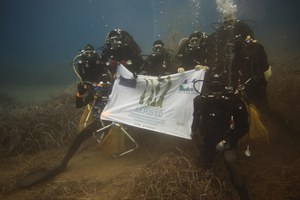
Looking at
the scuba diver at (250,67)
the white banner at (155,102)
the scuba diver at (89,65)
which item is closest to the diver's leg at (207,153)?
the white banner at (155,102)

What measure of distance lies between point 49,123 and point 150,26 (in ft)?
533

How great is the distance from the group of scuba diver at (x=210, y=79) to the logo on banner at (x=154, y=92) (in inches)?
18.9

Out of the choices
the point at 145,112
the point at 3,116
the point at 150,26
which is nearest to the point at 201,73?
the point at 145,112

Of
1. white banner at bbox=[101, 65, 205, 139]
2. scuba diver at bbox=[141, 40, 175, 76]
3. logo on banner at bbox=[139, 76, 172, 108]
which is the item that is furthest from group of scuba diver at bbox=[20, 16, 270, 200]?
logo on banner at bbox=[139, 76, 172, 108]

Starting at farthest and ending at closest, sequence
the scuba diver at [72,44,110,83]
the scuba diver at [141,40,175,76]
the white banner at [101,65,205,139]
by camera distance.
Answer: the scuba diver at [141,40,175,76] → the scuba diver at [72,44,110,83] → the white banner at [101,65,205,139]

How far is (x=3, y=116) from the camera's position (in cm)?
995

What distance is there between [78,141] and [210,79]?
3805 millimetres

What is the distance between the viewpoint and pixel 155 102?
7.03 meters

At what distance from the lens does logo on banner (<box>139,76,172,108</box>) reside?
7039 mm

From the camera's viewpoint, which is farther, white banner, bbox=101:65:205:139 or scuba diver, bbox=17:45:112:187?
scuba diver, bbox=17:45:112:187

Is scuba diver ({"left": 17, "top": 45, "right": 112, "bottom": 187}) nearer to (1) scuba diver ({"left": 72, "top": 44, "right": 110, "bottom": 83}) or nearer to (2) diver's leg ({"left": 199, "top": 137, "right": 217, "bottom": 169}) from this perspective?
(1) scuba diver ({"left": 72, "top": 44, "right": 110, "bottom": 83})

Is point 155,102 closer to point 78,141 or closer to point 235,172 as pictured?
point 78,141

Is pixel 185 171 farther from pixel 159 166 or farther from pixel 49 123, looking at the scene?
pixel 49 123

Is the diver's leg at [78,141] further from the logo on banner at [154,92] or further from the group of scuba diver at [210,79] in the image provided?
the logo on banner at [154,92]
